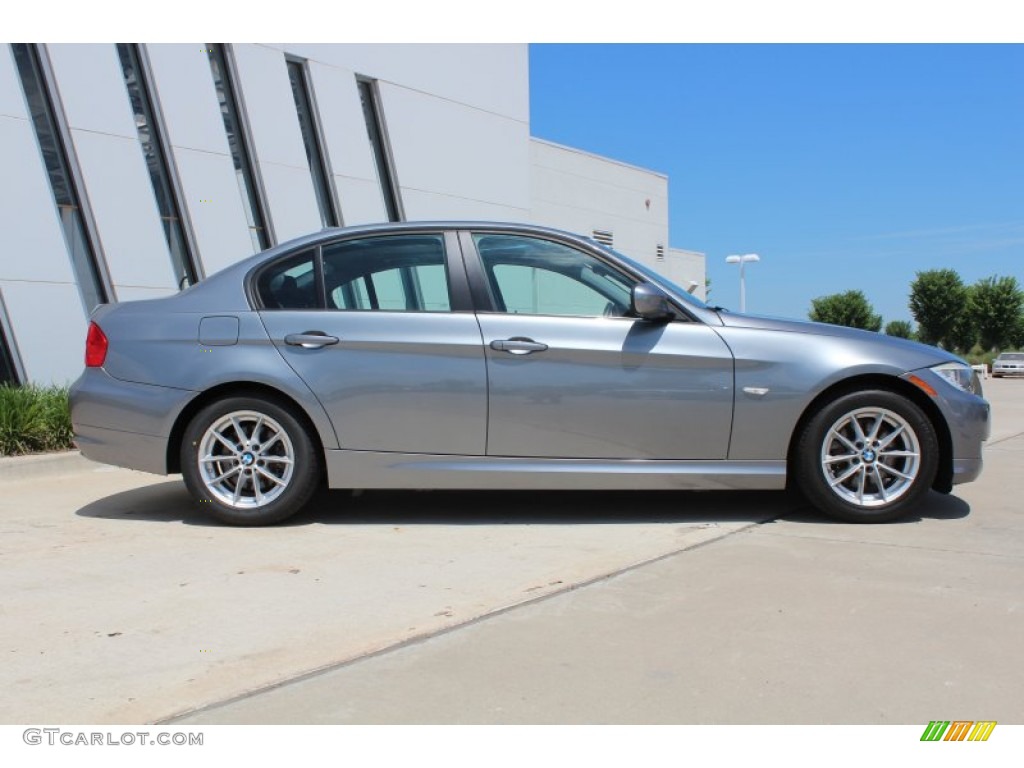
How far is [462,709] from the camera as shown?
2.56 metres

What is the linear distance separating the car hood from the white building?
26.3ft

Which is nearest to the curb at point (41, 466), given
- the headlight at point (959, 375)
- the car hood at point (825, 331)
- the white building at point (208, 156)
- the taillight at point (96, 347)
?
the taillight at point (96, 347)

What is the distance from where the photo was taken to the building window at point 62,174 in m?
10.4

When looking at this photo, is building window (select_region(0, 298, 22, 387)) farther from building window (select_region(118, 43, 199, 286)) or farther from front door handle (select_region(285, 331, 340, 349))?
front door handle (select_region(285, 331, 340, 349))

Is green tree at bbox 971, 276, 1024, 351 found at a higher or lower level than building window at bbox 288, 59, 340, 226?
lower

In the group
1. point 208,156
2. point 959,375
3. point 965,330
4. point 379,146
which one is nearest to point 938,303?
point 965,330

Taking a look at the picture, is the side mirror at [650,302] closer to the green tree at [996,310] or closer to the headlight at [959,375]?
→ the headlight at [959,375]

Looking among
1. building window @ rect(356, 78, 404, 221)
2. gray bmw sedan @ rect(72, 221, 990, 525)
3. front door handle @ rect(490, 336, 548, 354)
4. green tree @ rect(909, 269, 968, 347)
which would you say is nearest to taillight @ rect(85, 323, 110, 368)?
gray bmw sedan @ rect(72, 221, 990, 525)

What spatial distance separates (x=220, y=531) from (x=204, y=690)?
216cm

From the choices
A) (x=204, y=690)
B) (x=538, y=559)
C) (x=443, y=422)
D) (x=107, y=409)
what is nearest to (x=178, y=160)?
(x=107, y=409)

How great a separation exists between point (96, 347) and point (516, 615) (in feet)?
9.81

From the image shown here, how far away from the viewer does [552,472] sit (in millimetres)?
4734

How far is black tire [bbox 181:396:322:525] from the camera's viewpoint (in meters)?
4.79
